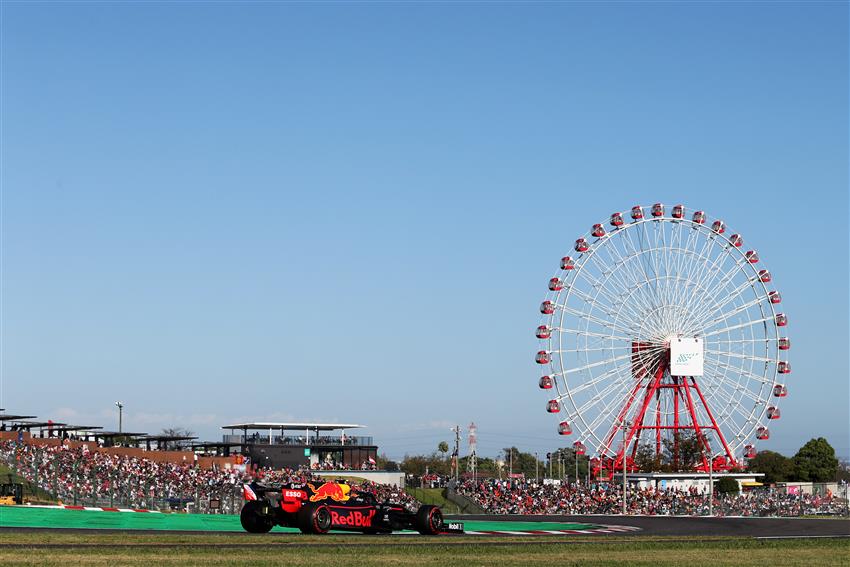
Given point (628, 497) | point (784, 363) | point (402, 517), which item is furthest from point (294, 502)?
point (784, 363)

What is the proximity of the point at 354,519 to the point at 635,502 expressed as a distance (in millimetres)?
41659

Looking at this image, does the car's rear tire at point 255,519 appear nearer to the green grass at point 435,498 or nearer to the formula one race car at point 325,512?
the formula one race car at point 325,512

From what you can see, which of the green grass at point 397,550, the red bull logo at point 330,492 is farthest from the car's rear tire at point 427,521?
the red bull logo at point 330,492

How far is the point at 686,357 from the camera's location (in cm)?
9506

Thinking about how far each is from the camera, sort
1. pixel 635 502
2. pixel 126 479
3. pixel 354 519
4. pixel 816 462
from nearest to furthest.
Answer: pixel 354 519 < pixel 126 479 < pixel 635 502 < pixel 816 462

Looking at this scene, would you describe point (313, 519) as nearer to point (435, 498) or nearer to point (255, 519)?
point (255, 519)

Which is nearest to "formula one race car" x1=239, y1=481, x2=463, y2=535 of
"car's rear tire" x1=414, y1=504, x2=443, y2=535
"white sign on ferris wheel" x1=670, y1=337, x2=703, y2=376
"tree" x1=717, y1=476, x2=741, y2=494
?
"car's rear tire" x1=414, y1=504, x2=443, y2=535

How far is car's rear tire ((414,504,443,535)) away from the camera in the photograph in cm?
3816

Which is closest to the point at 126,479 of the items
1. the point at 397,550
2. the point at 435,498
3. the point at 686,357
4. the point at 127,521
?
the point at 127,521

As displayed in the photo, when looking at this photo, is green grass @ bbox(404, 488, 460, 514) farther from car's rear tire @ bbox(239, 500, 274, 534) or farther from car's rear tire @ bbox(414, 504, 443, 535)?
car's rear tire @ bbox(239, 500, 274, 534)

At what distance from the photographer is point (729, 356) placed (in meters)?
95.6

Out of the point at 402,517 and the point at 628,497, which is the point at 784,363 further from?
the point at 402,517

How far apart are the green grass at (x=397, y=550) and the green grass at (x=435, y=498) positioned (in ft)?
122

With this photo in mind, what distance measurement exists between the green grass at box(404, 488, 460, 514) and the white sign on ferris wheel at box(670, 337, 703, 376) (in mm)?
23438
